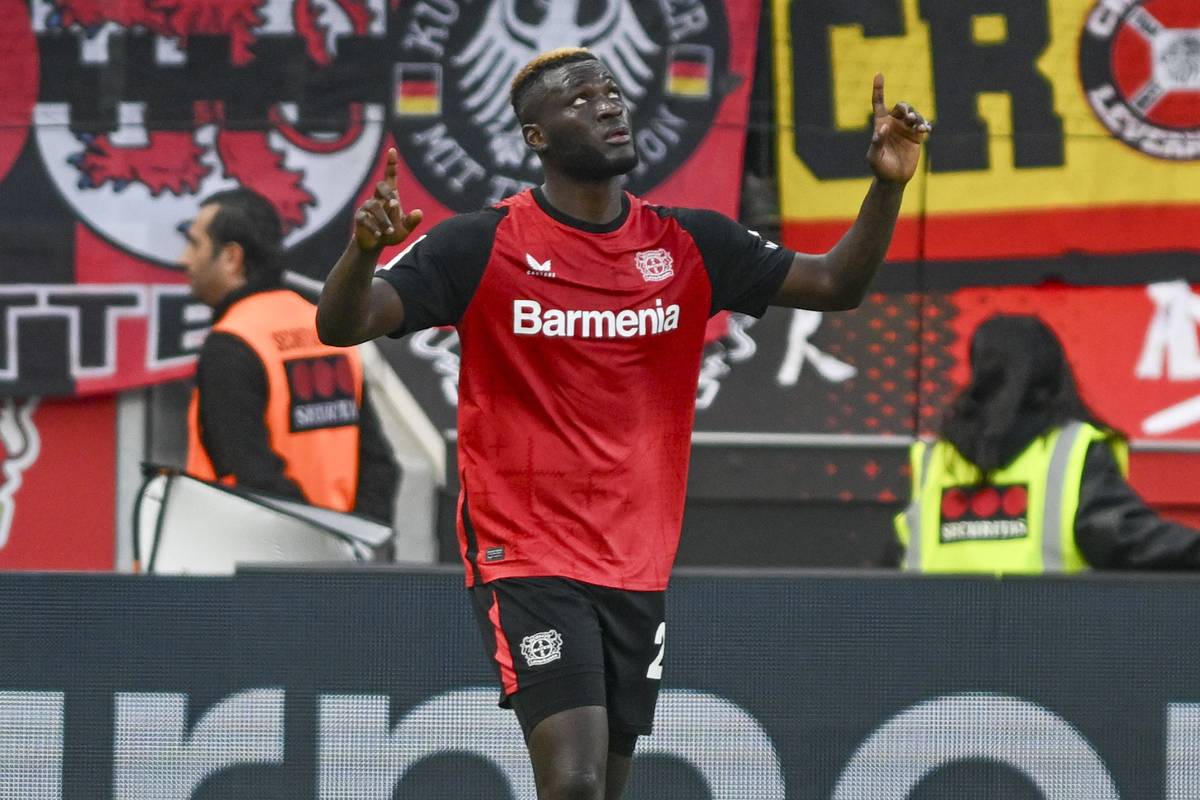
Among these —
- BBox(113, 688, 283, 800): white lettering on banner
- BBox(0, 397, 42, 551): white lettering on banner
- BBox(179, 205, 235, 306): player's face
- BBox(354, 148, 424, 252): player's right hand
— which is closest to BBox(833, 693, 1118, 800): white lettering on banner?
BBox(113, 688, 283, 800): white lettering on banner

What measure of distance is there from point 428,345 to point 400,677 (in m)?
2.79

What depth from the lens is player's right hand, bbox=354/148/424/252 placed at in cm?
377

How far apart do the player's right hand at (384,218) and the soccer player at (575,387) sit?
26cm

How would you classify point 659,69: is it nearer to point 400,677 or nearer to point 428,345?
point 428,345

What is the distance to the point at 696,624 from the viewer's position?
535 cm

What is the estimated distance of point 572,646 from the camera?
163 inches

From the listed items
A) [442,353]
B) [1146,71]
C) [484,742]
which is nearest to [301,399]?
[484,742]

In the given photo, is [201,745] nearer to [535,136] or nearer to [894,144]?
[535,136]

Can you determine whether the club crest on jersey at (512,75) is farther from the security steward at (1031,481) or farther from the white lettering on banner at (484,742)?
the white lettering on banner at (484,742)

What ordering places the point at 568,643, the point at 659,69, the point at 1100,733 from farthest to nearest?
the point at 659,69, the point at 1100,733, the point at 568,643

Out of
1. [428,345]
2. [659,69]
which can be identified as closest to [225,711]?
[428,345]

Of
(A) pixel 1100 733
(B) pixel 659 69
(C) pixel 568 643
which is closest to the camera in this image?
(C) pixel 568 643

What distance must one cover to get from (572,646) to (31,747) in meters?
1.91

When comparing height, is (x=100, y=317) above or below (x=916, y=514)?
above
